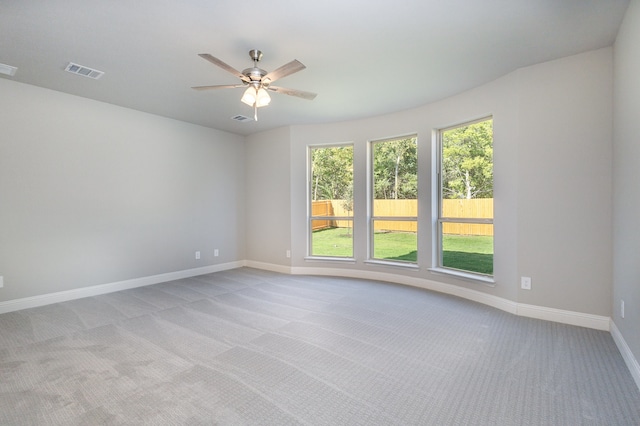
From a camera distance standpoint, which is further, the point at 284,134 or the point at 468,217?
the point at 284,134

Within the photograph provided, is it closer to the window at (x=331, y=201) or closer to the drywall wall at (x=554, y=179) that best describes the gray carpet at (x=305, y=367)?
the drywall wall at (x=554, y=179)

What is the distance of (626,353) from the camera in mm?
2268

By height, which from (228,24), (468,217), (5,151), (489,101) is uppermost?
(228,24)

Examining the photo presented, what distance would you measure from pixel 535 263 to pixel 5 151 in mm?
5962

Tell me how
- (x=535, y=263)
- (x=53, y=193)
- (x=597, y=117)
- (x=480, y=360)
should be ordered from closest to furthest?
1. (x=480, y=360)
2. (x=597, y=117)
3. (x=535, y=263)
4. (x=53, y=193)

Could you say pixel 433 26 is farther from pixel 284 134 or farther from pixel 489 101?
pixel 284 134

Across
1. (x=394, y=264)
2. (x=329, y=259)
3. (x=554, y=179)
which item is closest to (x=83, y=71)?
(x=329, y=259)

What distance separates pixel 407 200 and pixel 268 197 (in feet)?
8.41

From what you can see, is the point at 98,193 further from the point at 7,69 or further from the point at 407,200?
the point at 407,200

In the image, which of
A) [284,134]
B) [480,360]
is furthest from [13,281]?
[480,360]

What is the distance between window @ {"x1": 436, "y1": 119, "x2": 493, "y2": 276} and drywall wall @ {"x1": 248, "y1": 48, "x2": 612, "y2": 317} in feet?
0.82

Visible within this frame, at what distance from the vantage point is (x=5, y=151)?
11.4ft

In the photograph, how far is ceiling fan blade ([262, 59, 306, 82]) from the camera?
7.85 ft

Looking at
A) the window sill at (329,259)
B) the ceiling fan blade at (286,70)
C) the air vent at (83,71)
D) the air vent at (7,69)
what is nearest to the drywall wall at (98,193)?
the air vent at (7,69)
